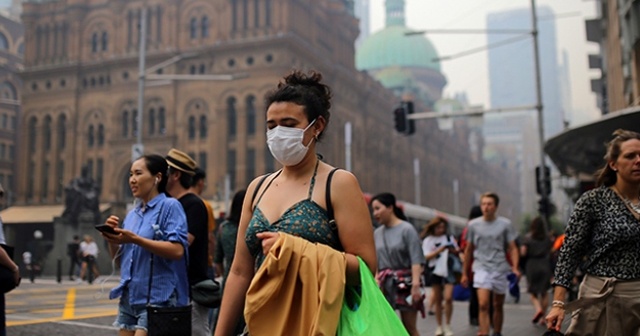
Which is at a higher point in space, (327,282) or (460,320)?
(327,282)

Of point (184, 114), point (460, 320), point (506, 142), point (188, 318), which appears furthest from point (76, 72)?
point (506, 142)

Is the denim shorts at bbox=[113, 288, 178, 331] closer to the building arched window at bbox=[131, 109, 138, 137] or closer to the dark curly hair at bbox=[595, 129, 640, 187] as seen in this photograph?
the dark curly hair at bbox=[595, 129, 640, 187]

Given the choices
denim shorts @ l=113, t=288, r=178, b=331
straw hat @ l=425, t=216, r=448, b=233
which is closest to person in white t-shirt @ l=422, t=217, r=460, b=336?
straw hat @ l=425, t=216, r=448, b=233

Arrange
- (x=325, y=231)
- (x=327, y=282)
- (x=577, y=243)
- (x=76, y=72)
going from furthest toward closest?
(x=76, y=72), (x=577, y=243), (x=325, y=231), (x=327, y=282)

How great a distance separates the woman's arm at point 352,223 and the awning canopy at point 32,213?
52740 mm

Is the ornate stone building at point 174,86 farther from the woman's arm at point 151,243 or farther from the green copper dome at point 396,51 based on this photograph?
the woman's arm at point 151,243

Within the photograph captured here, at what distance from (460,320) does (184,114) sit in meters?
43.9

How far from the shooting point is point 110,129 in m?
57.2

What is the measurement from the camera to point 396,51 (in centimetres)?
10056

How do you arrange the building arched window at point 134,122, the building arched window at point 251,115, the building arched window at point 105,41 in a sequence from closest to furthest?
the building arched window at point 251,115
the building arched window at point 134,122
the building arched window at point 105,41

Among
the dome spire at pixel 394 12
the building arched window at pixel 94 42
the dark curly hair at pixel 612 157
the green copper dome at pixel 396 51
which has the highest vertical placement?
the dome spire at pixel 394 12

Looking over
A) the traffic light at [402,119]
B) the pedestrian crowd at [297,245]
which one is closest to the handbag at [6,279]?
the pedestrian crowd at [297,245]

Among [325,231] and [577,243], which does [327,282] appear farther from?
[577,243]

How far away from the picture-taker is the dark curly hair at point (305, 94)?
134 inches
